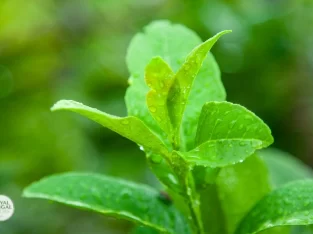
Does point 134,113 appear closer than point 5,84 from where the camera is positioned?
Yes

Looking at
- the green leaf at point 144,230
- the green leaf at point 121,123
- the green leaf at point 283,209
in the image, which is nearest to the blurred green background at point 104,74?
the green leaf at point 144,230

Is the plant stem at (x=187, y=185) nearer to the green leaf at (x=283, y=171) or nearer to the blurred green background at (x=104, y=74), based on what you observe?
the green leaf at (x=283, y=171)

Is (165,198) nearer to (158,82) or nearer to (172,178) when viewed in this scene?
(172,178)

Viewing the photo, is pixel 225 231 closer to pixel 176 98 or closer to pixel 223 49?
pixel 176 98

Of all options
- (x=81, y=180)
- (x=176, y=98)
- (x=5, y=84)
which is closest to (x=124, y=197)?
(x=81, y=180)

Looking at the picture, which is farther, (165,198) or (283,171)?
(283,171)

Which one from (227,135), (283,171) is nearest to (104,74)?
(283,171)

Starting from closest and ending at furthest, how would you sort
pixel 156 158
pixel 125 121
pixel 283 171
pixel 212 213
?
pixel 125 121, pixel 156 158, pixel 212 213, pixel 283 171

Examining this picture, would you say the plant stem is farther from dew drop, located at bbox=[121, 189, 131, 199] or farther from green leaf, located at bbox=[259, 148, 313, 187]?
green leaf, located at bbox=[259, 148, 313, 187]
